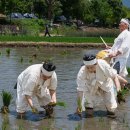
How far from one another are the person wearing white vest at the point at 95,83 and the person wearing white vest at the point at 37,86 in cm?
48

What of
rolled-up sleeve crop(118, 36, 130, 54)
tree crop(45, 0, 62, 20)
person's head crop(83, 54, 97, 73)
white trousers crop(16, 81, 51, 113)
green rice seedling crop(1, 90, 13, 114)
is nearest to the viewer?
person's head crop(83, 54, 97, 73)

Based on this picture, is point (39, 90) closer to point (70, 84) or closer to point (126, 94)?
point (126, 94)

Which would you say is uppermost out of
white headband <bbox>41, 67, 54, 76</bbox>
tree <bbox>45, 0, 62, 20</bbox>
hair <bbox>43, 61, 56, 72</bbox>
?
hair <bbox>43, 61, 56, 72</bbox>

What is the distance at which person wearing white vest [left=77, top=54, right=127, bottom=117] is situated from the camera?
8594 mm

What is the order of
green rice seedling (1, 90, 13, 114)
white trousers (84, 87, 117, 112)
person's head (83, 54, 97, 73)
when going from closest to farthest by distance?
1. person's head (83, 54, 97, 73)
2. white trousers (84, 87, 117, 112)
3. green rice seedling (1, 90, 13, 114)

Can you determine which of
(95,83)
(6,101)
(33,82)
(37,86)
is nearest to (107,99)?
(95,83)

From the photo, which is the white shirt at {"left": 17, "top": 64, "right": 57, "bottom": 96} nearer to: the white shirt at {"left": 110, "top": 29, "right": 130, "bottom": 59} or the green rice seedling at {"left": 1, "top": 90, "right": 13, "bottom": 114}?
the green rice seedling at {"left": 1, "top": 90, "right": 13, "bottom": 114}

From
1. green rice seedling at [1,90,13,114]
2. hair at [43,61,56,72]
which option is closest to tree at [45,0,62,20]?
green rice seedling at [1,90,13,114]

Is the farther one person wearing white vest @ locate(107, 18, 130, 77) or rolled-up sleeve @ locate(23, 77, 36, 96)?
person wearing white vest @ locate(107, 18, 130, 77)

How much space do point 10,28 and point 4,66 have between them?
26.9 meters

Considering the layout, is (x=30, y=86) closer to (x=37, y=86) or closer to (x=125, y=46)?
(x=37, y=86)

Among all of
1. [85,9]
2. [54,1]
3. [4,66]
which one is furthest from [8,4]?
[4,66]

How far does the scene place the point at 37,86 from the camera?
8547 millimetres

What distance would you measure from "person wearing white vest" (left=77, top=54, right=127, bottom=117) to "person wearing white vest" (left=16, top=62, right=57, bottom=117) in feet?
1.56
